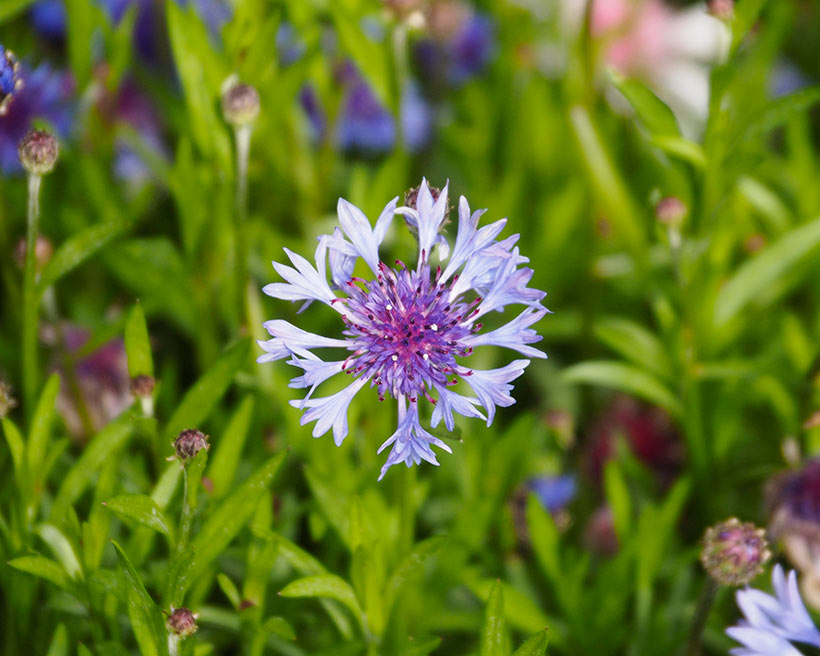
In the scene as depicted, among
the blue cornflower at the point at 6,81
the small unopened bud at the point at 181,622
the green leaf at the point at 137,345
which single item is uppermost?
the blue cornflower at the point at 6,81

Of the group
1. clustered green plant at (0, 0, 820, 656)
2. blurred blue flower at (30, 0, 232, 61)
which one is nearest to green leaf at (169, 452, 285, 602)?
clustered green plant at (0, 0, 820, 656)

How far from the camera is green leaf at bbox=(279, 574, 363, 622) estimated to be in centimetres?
50

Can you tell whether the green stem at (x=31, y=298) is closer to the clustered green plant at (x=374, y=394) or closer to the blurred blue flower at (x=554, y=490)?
the clustered green plant at (x=374, y=394)

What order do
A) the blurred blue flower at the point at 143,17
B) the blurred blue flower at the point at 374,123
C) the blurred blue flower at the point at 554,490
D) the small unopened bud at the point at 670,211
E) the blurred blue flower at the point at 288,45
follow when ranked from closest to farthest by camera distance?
the small unopened bud at the point at 670,211, the blurred blue flower at the point at 554,490, the blurred blue flower at the point at 288,45, the blurred blue flower at the point at 143,17, the blurred blue flower at the point at 374,123

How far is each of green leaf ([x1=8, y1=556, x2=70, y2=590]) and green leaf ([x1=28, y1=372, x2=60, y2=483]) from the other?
0.07 m

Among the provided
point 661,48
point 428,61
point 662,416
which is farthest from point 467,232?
point 661,48

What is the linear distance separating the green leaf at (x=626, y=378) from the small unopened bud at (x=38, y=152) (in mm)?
398

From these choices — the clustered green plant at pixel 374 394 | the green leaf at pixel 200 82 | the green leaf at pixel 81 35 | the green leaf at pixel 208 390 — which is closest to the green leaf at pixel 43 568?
the clustered green plant at pixel 374 394

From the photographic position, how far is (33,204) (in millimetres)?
550

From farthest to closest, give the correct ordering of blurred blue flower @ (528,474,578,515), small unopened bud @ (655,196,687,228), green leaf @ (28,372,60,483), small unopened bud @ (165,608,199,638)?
blurred blue flower @ (528,474,578,515) < small unopened bud @ (655,196,687,228) < green leaf @ (28,372,60,483) < small unopened bud @ (165,608,199,638)

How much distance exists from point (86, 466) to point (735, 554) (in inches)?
16.1

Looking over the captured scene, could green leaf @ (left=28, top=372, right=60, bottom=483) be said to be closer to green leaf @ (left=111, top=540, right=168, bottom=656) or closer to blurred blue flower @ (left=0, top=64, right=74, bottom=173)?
green leaf @ (left=111, top=540, right=168, bottom=656)

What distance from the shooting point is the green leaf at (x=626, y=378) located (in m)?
0.69

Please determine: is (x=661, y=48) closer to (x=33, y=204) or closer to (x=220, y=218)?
(x=220, y=218)
